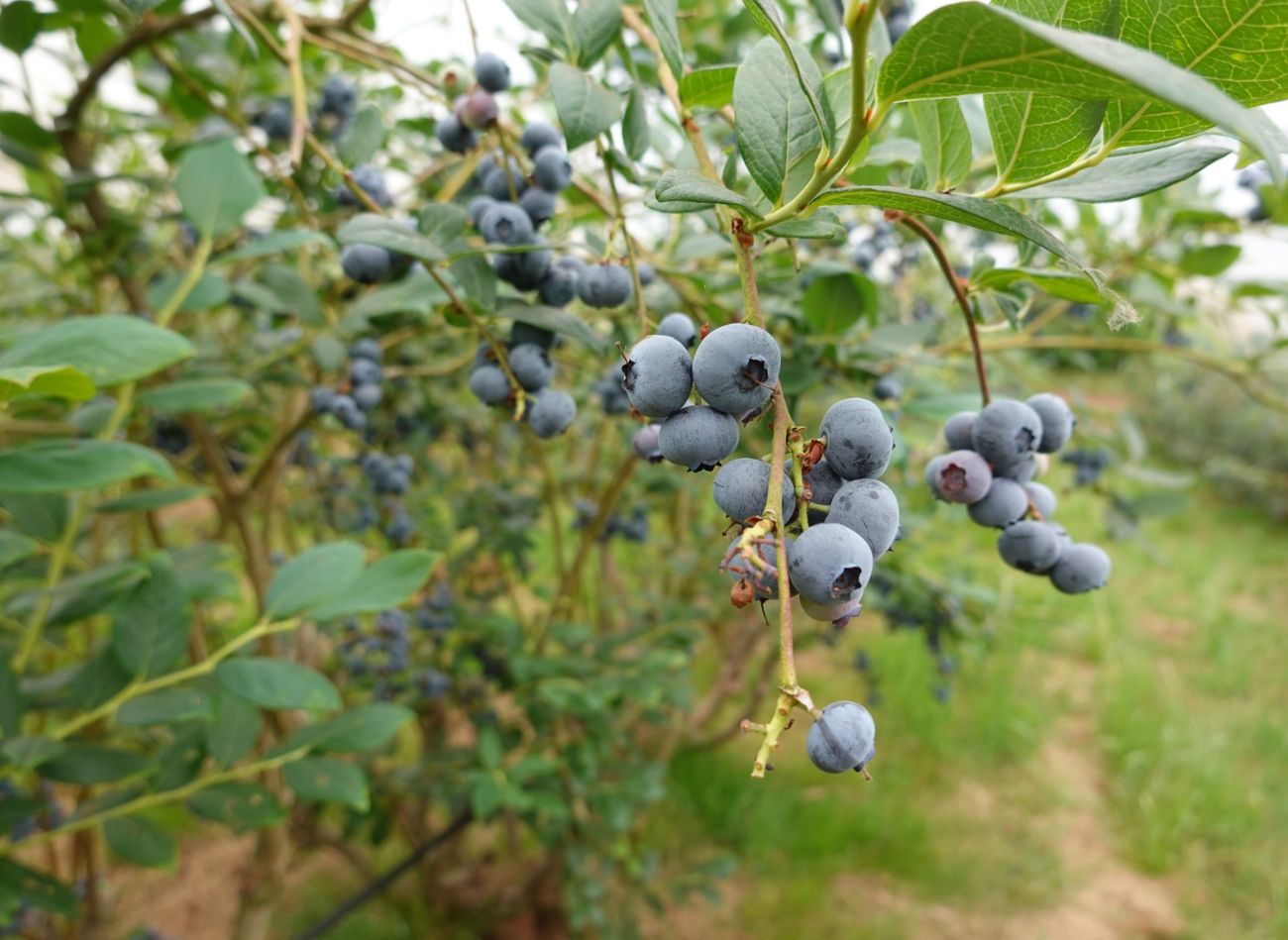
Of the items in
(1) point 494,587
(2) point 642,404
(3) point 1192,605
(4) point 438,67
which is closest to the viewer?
(2) point 642,404

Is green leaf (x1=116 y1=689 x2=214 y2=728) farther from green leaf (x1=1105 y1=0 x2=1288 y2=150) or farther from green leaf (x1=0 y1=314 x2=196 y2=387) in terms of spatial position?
green leaf (x1=1105 y1=0 x2=1288 y2=150)

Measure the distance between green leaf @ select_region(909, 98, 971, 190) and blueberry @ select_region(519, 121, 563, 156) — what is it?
0.48 meters

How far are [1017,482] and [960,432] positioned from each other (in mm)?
77

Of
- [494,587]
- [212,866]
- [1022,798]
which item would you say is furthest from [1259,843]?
A: [212,866]

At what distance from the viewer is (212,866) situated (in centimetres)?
315

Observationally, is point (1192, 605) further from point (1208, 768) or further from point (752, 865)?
point (752, 865)

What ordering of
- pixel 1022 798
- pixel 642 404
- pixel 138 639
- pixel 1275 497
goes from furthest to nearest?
1. pixel 1275 497
2. pixel 1022 798
3. pixel 138 639
4. pixel 642 404

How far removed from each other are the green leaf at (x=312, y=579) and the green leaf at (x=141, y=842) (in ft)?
1.42

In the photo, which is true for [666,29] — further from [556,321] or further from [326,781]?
[326,781]

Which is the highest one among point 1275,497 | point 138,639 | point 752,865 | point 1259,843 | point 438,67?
point 438,67

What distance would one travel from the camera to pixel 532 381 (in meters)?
0.88

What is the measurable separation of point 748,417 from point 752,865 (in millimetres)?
3066

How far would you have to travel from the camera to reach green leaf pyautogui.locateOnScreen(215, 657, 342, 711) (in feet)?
3.67

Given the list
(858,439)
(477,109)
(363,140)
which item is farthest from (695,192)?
(363,140)
